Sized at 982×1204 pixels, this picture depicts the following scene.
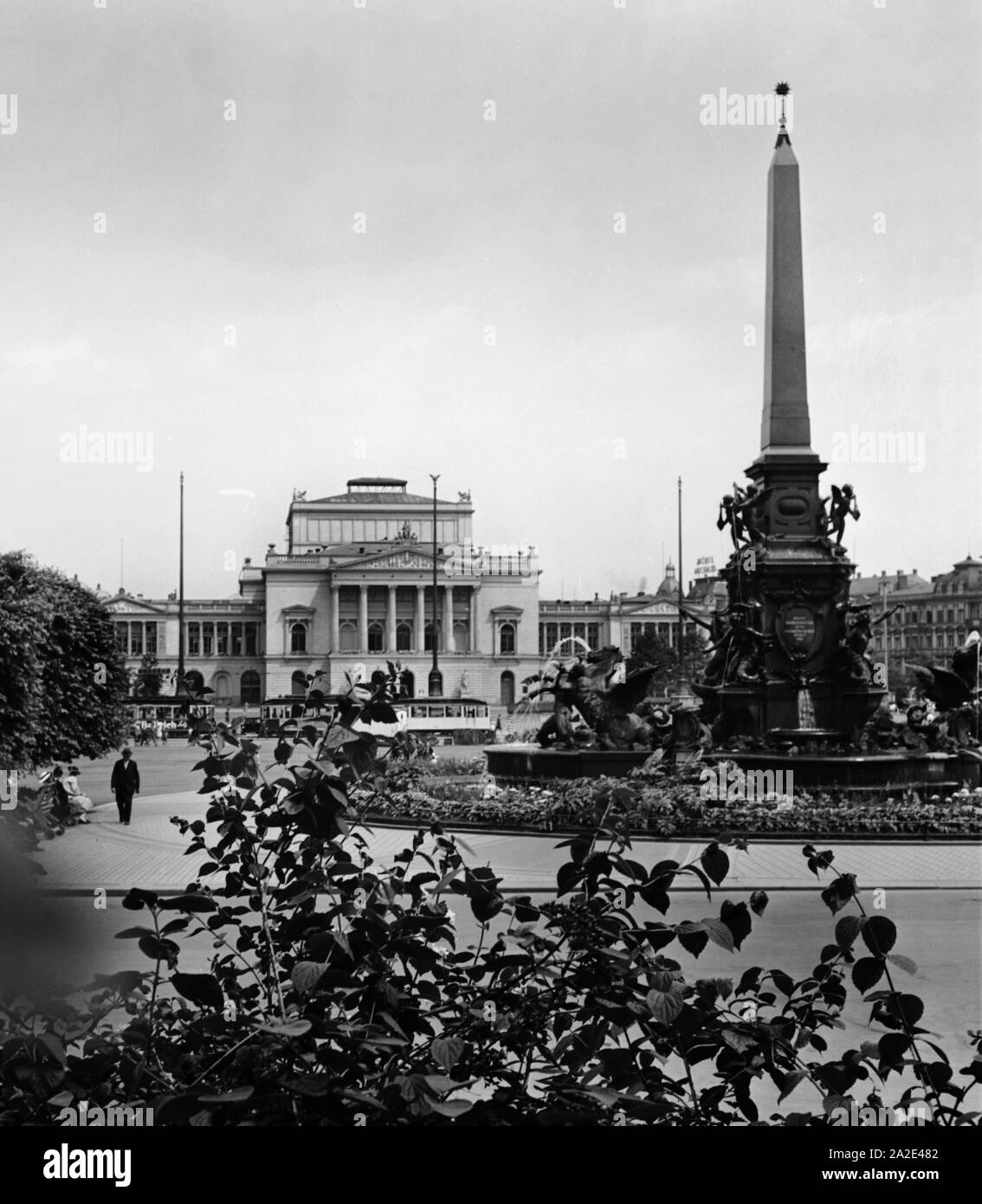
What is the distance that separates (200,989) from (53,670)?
31.0m

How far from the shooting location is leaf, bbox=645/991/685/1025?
241 cm

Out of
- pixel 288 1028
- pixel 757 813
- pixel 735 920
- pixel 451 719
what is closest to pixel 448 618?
pixel 451 719

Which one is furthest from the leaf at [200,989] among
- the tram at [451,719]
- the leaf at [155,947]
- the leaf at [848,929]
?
the tram at [451,719]

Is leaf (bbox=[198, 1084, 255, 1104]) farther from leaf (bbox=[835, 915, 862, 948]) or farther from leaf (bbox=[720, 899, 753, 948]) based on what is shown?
leaf (bbox=[835, 915, 862, 948])

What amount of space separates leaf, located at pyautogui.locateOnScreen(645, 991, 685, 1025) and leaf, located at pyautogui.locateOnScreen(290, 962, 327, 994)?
0.60 meters

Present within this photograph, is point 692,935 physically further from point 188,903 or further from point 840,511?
→ point 840,511

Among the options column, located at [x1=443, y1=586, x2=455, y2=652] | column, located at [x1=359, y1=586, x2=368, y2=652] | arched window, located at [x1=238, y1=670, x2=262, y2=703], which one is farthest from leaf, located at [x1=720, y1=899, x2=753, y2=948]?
arched window, located at [x1=238, y1=670, x2=262, y2=703]

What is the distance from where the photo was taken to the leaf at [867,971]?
8.36ft

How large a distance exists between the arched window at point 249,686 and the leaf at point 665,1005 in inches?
4671

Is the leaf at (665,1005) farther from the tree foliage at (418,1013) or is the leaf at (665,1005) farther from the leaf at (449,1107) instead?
the leaf at (449,1107)

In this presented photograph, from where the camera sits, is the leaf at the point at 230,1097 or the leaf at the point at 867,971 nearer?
the leaf at the point at 230,1097
